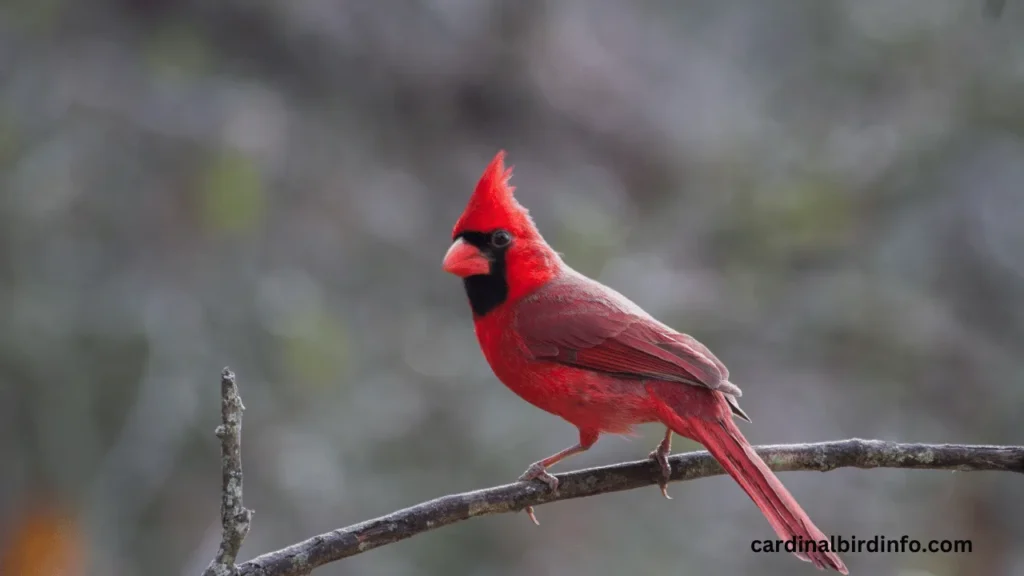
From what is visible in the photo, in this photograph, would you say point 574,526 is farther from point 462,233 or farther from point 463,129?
point 463,129

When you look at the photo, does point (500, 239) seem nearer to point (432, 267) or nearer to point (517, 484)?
point (517, 484)

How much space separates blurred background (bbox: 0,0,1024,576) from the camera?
12.1 ft

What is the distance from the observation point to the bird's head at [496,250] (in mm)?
2555

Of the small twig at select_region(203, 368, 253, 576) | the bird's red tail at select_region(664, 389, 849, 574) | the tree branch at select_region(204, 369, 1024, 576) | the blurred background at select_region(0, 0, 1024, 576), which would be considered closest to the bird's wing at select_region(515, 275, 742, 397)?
the bird's red tail at select_region(664, 389, 849, 574)

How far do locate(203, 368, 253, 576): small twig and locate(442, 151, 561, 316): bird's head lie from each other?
3.06 feet

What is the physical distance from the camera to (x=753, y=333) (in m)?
5.09

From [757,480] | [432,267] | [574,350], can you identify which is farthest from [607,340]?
[432,267]

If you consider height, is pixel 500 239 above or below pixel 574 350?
above

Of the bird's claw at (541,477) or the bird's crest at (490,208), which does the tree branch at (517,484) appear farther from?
the bird's crest at (490,208)

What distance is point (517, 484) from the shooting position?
2281 millimetres

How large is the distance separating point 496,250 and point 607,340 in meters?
0.39

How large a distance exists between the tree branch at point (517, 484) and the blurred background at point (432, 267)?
1072mm

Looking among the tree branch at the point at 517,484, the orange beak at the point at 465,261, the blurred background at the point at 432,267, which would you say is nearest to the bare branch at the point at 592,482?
the tree branch at the point at 517,484

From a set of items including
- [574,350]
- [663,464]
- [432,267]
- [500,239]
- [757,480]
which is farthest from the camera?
[432,267]
